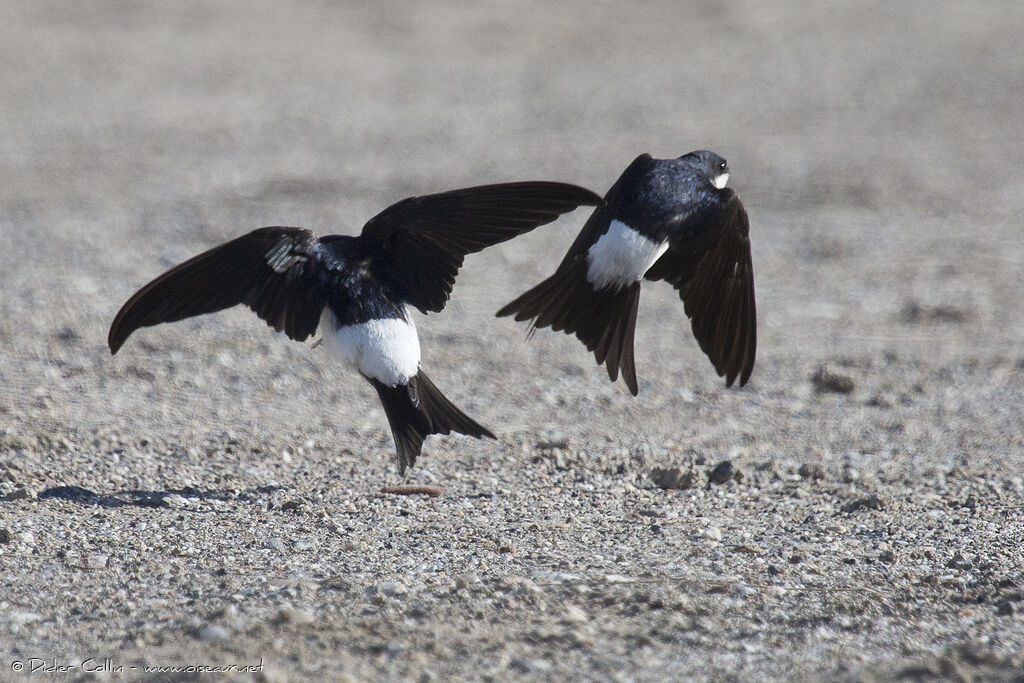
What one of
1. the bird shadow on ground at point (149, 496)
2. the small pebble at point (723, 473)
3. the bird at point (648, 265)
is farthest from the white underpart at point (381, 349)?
the small pebble at point (723, 473)

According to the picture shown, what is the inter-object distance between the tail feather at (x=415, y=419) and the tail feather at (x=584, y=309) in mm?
405

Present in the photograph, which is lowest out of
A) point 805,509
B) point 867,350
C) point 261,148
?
point 805,509

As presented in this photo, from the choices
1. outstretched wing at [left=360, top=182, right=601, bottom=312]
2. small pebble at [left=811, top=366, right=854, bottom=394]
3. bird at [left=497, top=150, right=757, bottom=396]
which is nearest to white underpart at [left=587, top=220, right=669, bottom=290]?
bird at [left=497, top=150, right=757, bottom=396]

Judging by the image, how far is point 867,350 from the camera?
6.23 m

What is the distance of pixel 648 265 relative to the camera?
4105mm

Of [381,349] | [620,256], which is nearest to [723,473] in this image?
[620,256]

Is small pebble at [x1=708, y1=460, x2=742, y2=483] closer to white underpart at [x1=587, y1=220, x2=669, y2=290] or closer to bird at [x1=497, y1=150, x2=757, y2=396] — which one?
bird at [x1=497, y1=150, x2=757, y2=396]

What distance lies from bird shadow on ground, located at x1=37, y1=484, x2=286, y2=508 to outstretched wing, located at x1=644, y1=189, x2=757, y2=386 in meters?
1.36

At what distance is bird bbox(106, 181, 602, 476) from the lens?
3893mm

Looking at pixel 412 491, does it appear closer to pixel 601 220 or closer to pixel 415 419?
pixel 415 419

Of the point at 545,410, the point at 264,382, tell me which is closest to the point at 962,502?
the point at 545,410

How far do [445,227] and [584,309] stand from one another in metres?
0.52

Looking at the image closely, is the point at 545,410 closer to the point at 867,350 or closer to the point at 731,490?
the point at 731,490

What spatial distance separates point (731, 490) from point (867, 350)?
230 centimetres
